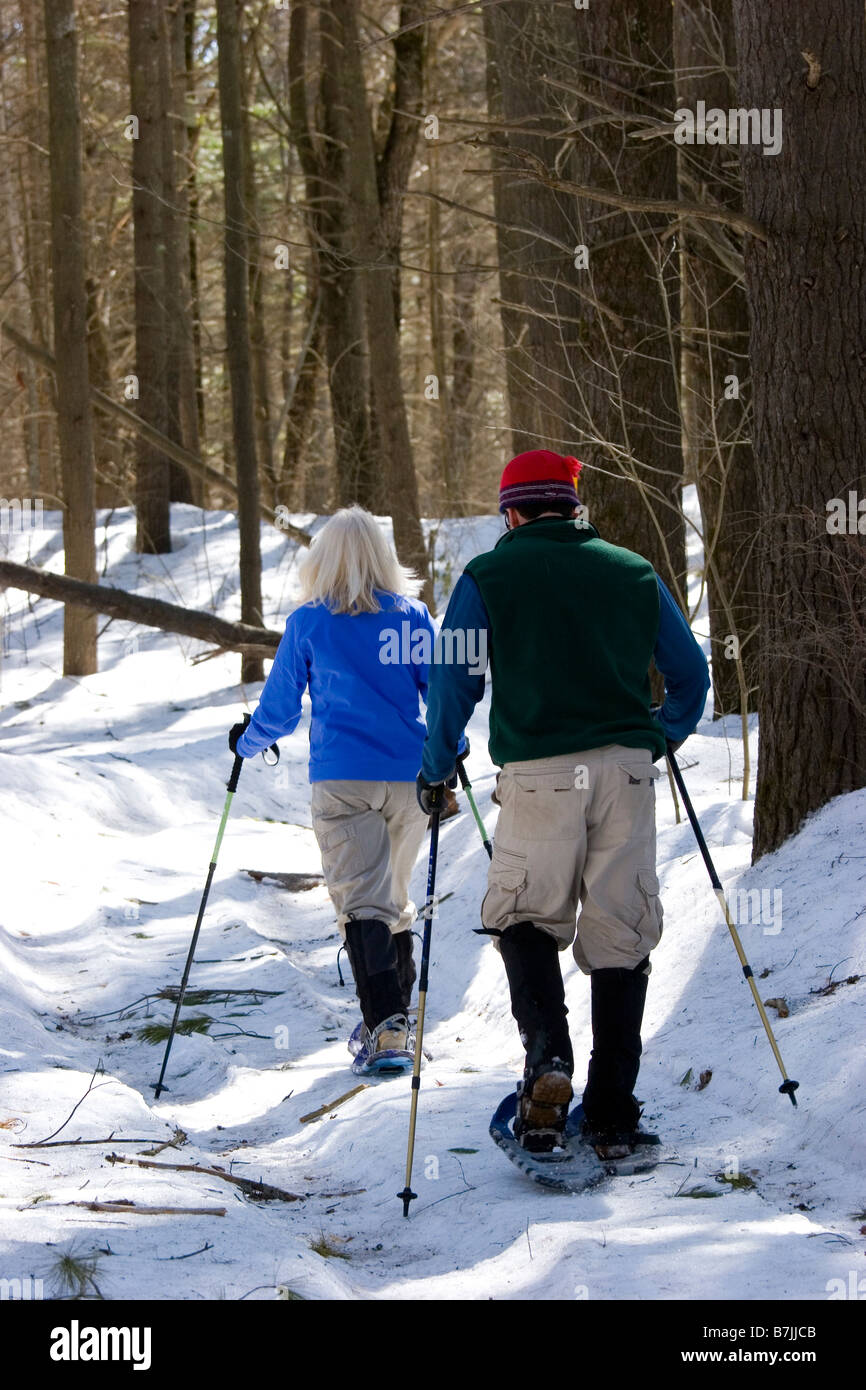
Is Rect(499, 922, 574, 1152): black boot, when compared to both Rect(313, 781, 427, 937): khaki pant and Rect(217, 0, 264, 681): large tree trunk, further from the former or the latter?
Rect(217, 0, 264, 681): large tree trunk

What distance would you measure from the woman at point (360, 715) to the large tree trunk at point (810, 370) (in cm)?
157

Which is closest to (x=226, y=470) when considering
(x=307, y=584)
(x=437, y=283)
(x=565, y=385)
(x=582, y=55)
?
(x=437, y=283)

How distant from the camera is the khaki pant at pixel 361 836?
19.1 feet

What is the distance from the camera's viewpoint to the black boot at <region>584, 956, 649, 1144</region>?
419 cm

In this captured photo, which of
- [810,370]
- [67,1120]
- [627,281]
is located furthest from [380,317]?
[67,1120]

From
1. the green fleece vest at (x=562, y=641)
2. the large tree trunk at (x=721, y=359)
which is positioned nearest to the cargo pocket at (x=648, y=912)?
the green fleece vest at (x=562, y=641)

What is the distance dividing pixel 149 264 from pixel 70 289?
4169 mm

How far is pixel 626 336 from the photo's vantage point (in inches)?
332

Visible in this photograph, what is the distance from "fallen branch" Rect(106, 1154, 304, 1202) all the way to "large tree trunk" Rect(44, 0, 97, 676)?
1103 centimetres

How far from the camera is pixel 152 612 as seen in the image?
11906mm

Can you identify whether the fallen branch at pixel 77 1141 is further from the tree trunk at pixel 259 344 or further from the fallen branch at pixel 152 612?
the tree trunk at pixel 259 344

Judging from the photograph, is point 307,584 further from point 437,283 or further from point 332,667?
point 437,283

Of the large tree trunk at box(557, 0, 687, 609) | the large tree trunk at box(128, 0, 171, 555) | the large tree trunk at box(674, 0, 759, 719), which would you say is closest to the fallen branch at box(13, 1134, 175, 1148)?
the large tree trunk at box(557, 0, 687, 609)

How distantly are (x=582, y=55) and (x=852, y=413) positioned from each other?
3875 mm
